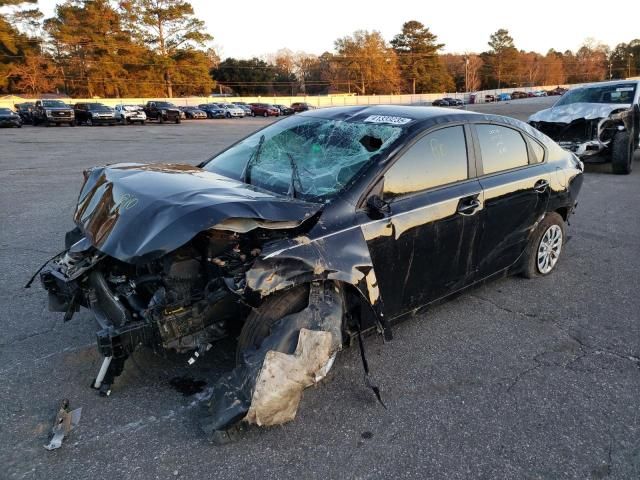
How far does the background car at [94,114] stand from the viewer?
110 feet

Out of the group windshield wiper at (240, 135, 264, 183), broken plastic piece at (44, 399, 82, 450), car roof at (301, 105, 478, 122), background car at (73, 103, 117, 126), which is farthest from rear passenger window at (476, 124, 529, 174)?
background car at (73, 103, 117, 126)

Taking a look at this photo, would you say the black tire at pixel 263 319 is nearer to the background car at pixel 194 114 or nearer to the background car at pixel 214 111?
the background car at pixel 194 114

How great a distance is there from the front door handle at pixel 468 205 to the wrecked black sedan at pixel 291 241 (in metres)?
0.02

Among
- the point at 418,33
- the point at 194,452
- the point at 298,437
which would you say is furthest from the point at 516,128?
the point at 418,33

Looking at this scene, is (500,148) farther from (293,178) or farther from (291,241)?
(291,241)

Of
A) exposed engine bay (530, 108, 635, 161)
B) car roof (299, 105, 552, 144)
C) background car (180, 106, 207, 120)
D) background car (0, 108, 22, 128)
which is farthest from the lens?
background car (180, 106, 207, 120)

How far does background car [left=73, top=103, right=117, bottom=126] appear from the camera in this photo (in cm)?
3353

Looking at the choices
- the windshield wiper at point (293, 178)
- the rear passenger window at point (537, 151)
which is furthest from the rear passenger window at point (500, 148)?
the windshield wiper at point (293, 178)

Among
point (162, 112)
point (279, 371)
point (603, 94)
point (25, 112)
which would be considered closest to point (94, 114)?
point (162, 112)

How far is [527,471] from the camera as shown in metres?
2.40

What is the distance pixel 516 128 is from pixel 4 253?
5.54 metres

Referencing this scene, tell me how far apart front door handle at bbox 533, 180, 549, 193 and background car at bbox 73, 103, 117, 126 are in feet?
113

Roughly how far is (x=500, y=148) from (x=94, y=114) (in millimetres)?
34626

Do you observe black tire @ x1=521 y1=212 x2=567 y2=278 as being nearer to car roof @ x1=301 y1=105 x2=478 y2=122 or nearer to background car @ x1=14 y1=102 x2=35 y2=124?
car roof @ x1=301 y1=105 x2=478 y2=122
